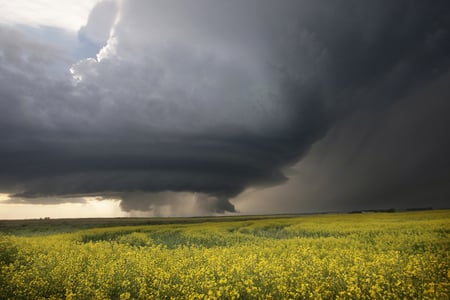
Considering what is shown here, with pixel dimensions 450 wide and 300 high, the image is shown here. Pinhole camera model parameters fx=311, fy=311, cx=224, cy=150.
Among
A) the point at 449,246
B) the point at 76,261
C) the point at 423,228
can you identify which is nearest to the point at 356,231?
the point at 423,228

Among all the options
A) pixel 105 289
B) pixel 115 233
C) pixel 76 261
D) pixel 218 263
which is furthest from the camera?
pixel 115 233

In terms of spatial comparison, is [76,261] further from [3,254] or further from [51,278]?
[3,254]

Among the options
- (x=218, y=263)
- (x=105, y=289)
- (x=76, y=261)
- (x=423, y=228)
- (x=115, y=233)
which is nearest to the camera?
(x=105, y=289)

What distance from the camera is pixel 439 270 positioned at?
10.8m

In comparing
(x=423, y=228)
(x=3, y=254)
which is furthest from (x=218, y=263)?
(x=423, y=228)

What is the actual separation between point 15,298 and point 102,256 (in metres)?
4.62

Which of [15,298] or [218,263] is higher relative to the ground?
[218,263]

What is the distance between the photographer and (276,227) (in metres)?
43.1

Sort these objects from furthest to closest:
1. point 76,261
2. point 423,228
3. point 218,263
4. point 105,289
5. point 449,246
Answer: point 423,228, point 449,246, point 76,261, point 218,263, point 105,289

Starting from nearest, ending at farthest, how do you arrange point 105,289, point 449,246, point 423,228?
point 105,289 < point 449,246 < point 423,228

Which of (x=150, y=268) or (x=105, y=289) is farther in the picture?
(x=150, y=268)

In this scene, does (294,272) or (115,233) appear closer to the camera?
(294,272)

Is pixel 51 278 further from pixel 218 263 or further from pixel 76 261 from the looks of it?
pixel 218 263

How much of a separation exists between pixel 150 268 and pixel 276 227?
1308 inches
